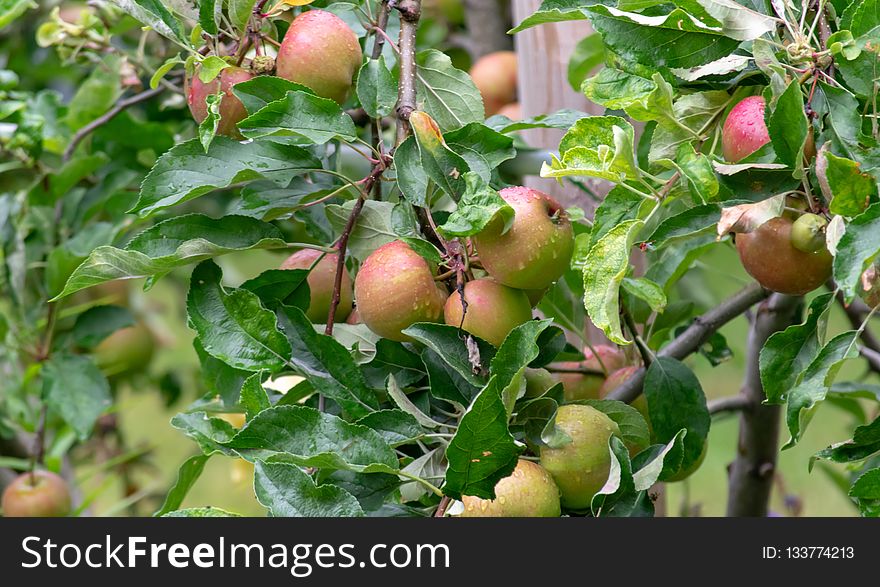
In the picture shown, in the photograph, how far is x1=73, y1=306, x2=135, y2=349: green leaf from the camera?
1.28 meters

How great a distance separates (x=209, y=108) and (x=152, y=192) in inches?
3.1

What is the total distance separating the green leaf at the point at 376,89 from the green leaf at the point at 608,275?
0.67 ft

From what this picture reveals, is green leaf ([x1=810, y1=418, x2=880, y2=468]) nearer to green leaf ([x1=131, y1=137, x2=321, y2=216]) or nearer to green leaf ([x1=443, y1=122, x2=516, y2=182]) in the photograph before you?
green leaf ([x1=443, y1=122, x2=516, y2=182])

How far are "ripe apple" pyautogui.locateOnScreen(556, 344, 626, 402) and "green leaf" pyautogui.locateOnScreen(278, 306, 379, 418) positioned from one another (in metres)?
0.22

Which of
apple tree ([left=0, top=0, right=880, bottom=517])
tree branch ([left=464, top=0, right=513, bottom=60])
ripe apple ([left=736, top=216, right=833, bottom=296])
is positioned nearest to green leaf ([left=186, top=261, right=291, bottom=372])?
apple tree ([left=0, top=0, right=880, bottom=517])

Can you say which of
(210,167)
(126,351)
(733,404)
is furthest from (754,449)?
(126,351)

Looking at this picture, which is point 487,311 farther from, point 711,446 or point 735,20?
point 711,446

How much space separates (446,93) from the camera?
78cm

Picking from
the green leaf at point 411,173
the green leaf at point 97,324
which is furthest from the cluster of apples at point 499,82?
the green leaf at point 411,173

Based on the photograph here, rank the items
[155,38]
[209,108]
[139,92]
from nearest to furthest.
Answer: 1. [209,108]
2. [139,92]
3. [155,38]

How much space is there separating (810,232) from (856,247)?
0.22 ft
